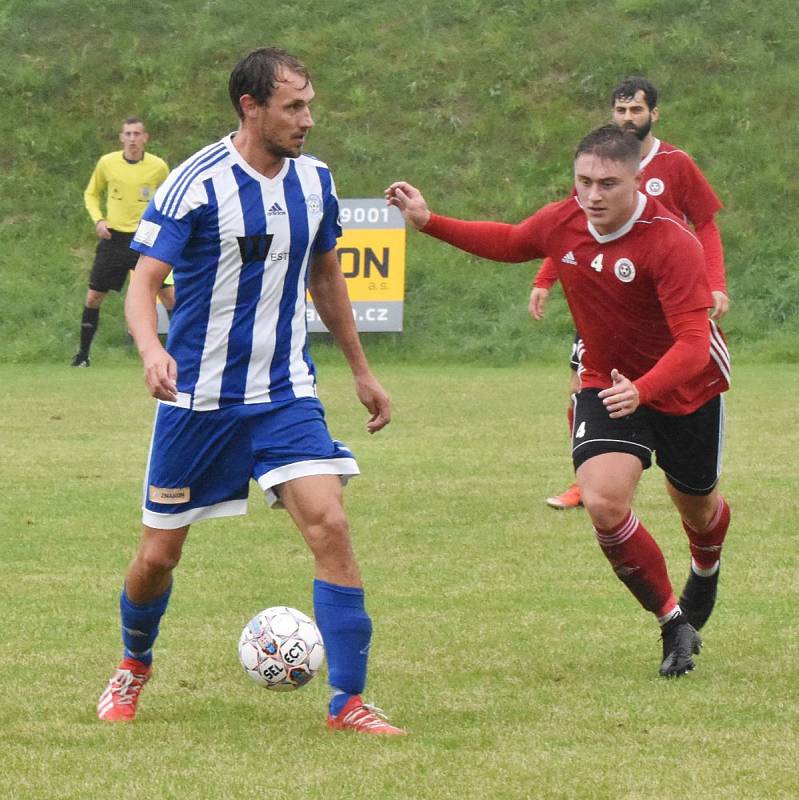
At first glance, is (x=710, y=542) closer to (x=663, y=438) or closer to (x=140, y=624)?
(x=663, y=438)

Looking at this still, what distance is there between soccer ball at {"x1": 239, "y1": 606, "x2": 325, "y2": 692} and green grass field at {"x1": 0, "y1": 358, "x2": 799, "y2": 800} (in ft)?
0.40

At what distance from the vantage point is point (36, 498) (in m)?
9.09

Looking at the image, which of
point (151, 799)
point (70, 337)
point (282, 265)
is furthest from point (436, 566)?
point (70, 337)

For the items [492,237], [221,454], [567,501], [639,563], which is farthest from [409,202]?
[567,501]

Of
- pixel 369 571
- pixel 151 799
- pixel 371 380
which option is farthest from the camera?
pixel 369 571

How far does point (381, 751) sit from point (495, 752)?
0.31 meters

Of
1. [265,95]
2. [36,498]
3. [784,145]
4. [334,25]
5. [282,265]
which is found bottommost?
[36,498]

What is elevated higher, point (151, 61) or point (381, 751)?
point (151, 61)

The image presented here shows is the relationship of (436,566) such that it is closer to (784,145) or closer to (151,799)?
(151,799)

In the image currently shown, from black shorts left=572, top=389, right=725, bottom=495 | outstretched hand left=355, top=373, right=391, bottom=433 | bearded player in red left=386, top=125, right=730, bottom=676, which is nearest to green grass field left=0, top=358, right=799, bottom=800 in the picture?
bearded player in red left=386, top=125, right=730, bottom=676

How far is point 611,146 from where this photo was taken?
527 centimetres

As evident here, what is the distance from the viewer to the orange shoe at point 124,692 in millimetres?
4887

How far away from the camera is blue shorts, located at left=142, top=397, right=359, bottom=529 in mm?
4848

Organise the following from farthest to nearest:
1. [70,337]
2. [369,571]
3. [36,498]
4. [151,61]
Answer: [151,61], [70,337], [36,498], [369,571]
